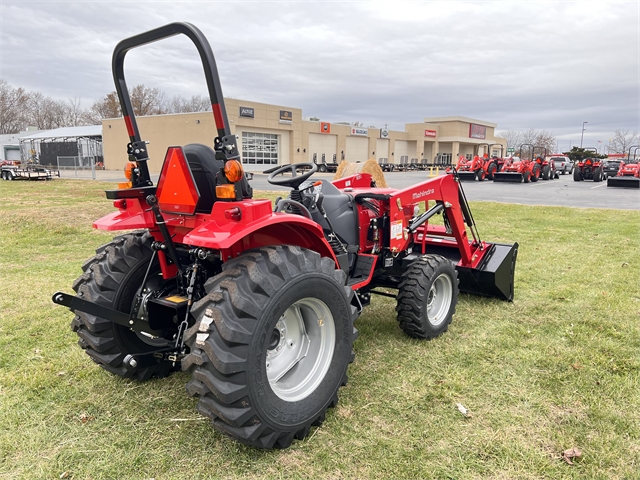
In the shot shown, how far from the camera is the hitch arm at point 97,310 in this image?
8.21 ft

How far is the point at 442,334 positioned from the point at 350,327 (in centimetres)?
163

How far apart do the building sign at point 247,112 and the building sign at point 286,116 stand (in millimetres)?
3430

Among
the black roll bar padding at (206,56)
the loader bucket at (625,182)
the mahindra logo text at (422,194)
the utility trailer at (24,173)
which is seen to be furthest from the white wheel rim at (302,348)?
the utility trailer at (24,173)

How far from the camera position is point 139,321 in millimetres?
2729

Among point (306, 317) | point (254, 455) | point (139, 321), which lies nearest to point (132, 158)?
point (139, 321)

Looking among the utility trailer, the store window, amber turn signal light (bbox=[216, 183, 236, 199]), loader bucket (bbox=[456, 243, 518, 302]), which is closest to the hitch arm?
amber turn signal light (bbox=[216, 183, 236, 199])

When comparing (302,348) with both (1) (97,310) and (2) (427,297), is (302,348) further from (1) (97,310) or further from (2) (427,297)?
(2) (427,297)

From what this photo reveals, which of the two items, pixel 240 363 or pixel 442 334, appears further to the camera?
pixel 442 334

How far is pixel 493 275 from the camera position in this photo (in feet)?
15.8

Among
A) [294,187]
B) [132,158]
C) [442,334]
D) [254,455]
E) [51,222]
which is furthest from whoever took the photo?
[51,222]

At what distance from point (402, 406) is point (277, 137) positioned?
39.4 metres

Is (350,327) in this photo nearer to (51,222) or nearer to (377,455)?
(377,455)

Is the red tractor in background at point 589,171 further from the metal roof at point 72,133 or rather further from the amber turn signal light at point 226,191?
the metal roof at point 72,133

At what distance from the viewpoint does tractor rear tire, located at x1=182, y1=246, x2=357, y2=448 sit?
225cm
